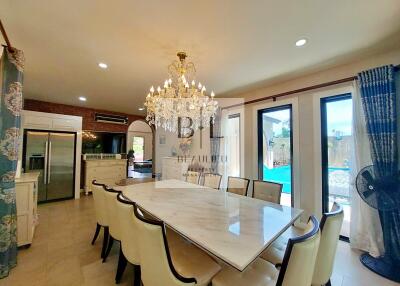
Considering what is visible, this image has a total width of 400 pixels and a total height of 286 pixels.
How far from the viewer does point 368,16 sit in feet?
5.64

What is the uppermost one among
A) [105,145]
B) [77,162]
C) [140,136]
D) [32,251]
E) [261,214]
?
[140,136]

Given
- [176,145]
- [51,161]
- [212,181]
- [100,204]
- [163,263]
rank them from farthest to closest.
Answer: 1. [176,145]
2. [51,161]
3. [212,181]
4. [100,204]
5. [163,263]

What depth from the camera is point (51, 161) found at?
4.45 metres

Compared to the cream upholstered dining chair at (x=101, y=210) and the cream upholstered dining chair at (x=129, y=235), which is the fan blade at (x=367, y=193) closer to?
the cream upholstered dining chair at (x=129, y=235)

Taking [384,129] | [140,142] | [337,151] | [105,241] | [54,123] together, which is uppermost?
[54,123]

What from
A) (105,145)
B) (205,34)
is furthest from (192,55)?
(105,145)

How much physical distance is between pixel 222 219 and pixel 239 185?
128 cm

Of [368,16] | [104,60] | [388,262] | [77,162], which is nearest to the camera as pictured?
[368,16]

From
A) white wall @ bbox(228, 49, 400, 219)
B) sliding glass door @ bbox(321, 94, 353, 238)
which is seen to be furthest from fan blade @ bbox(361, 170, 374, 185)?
white wall @ bbox(228, 49, 400, 219)

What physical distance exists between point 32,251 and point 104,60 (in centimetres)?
271

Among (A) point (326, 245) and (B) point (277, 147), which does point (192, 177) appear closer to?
(B) point (277, 147)

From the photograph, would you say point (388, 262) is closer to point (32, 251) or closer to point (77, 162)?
point (32, 251)

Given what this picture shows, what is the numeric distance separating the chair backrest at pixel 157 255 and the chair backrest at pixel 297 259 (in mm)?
582

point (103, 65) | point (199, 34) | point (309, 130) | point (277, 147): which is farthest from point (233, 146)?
point (103, 65)
